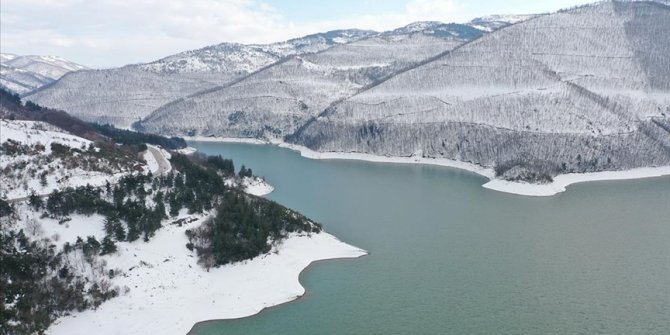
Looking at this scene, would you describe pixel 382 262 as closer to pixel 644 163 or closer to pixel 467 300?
pixel 467 300

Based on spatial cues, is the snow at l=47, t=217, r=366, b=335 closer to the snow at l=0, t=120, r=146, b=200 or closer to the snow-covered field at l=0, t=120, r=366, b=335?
the snow-covered field at l=0, t=120, r=366, b=335

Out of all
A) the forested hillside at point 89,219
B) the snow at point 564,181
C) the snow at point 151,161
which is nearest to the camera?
the forested hillside at point 89,219

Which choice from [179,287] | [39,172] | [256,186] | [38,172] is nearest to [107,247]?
[179,287]

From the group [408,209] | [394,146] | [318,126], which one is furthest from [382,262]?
[318,126]

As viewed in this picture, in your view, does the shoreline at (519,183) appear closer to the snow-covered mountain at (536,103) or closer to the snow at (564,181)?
the snow at (564,181)

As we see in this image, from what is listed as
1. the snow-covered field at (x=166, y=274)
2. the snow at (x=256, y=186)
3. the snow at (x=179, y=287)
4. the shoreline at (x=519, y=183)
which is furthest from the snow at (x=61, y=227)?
the shoreline at (x=519, y=183)
